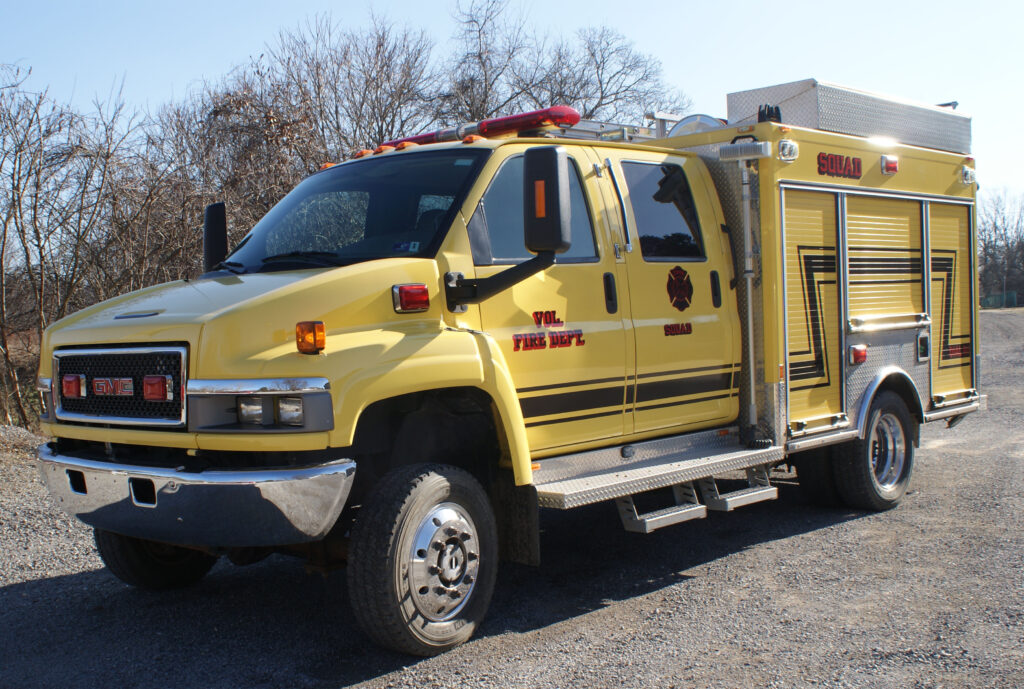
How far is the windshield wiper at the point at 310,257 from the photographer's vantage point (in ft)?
15.0

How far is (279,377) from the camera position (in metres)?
3.75

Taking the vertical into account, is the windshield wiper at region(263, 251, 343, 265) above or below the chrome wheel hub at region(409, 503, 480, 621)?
above

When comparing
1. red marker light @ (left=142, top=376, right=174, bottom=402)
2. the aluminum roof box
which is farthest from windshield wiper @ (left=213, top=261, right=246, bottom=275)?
the aluminum roof box

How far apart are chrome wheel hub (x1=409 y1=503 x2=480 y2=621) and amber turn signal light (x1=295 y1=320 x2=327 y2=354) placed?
92 cm

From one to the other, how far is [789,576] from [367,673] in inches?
104

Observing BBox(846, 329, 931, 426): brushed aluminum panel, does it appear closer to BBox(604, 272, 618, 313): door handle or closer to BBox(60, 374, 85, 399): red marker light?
BBox(604, 272, 618, 313): door handle

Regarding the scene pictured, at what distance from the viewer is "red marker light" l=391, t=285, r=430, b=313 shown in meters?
4.25

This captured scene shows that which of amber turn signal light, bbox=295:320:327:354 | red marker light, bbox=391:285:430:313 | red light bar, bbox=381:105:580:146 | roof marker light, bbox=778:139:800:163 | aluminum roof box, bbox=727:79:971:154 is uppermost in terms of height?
aluminum roof box, bbox=727:79:971:154

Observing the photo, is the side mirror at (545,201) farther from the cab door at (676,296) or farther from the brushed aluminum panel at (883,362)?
the brushed aluminum panel at (883,362)

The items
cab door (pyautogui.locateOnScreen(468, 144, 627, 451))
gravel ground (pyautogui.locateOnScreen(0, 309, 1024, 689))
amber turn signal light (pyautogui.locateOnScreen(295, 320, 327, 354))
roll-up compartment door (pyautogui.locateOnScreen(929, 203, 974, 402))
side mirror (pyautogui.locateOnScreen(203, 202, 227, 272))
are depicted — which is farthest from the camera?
roll-up compartment door (pyautogui.locateOnScreen(929, 203, 974, 402))

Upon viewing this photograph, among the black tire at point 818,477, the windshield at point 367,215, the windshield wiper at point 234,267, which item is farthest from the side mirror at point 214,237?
the black tire at point 818,477

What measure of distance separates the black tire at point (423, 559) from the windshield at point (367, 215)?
1.14m

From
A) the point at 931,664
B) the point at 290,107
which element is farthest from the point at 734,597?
the point at 290,107

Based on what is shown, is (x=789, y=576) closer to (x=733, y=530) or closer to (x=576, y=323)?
(x=733, y=530)
